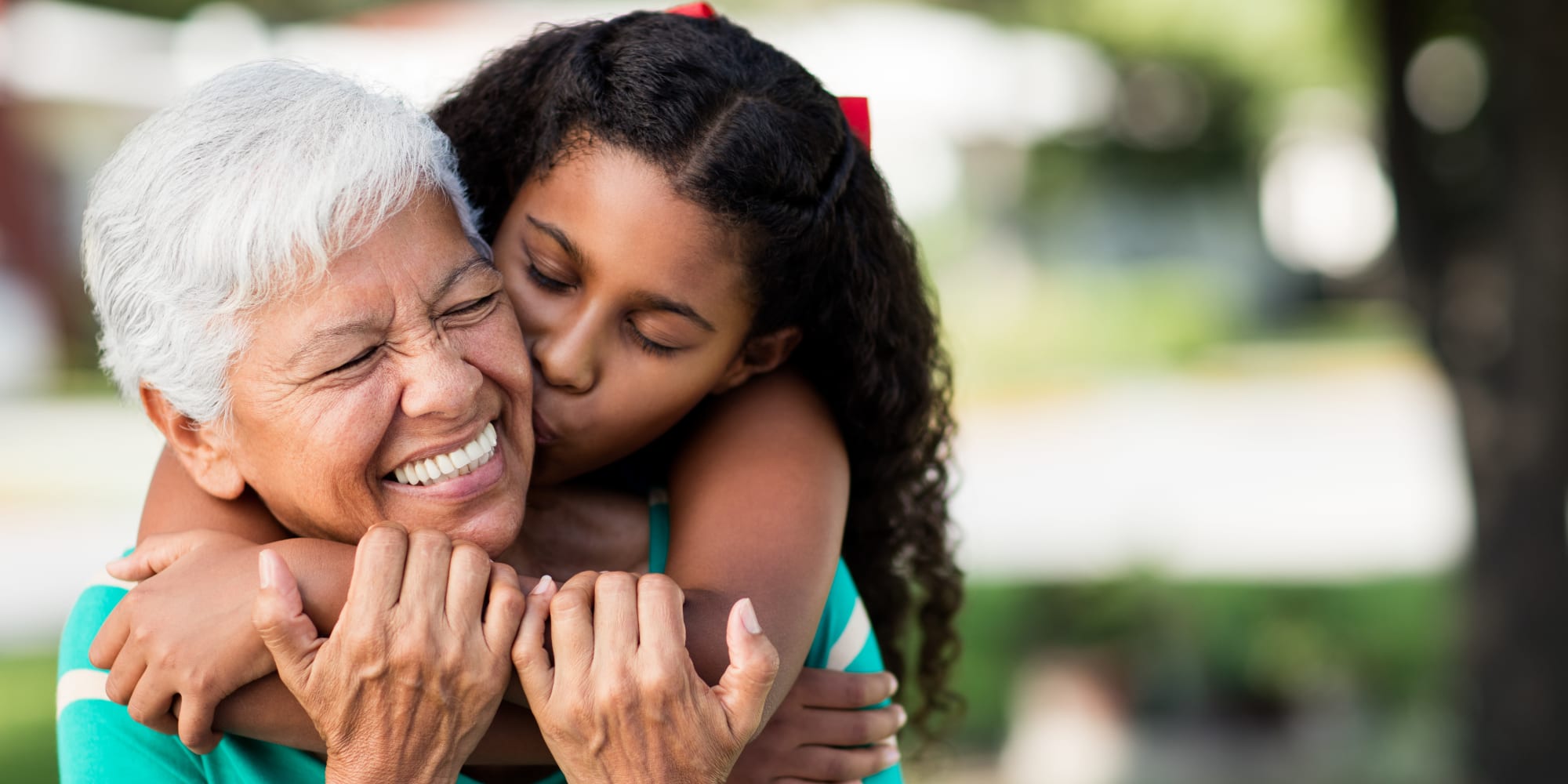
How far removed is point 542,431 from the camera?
2.10 metres

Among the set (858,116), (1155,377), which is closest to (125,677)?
(858,116)

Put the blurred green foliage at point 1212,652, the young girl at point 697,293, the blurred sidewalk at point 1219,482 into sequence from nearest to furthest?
1. the young girl at point 697,293
2. the blurred green foliage at point 1212,652
3. the blurred sidewalk at point 1219,482

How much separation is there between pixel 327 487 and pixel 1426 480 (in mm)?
13749

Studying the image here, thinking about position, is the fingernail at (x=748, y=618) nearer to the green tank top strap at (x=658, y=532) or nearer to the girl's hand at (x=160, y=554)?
the green tank top strap at (x=658, y=532)

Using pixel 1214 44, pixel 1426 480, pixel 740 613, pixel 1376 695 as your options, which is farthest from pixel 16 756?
pixel 1214 44

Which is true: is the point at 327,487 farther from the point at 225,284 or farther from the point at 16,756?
the point at 16,756

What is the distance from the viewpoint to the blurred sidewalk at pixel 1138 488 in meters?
9.14

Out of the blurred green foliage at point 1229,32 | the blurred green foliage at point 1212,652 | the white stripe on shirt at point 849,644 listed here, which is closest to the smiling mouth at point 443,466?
the white stripe on shirt at point 849,644

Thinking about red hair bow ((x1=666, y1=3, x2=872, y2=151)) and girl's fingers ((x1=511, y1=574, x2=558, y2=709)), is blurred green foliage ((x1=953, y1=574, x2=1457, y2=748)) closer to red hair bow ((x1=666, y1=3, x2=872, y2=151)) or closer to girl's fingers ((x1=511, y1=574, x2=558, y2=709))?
red hair bow ((x1=666, y1=3, x2=872, y2=151))

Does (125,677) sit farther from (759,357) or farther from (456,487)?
(759,357)

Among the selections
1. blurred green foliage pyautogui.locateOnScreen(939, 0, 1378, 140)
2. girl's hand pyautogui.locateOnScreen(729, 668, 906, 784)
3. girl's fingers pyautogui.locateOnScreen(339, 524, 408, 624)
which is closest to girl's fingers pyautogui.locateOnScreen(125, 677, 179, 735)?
girl's fingers pyautogui.locateOnScreen(339, 524, 408, 624)

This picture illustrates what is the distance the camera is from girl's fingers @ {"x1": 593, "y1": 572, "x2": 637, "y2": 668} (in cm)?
169

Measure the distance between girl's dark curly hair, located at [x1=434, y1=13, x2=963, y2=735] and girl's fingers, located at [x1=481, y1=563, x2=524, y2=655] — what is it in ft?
2.10

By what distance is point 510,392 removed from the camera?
1.96 m
